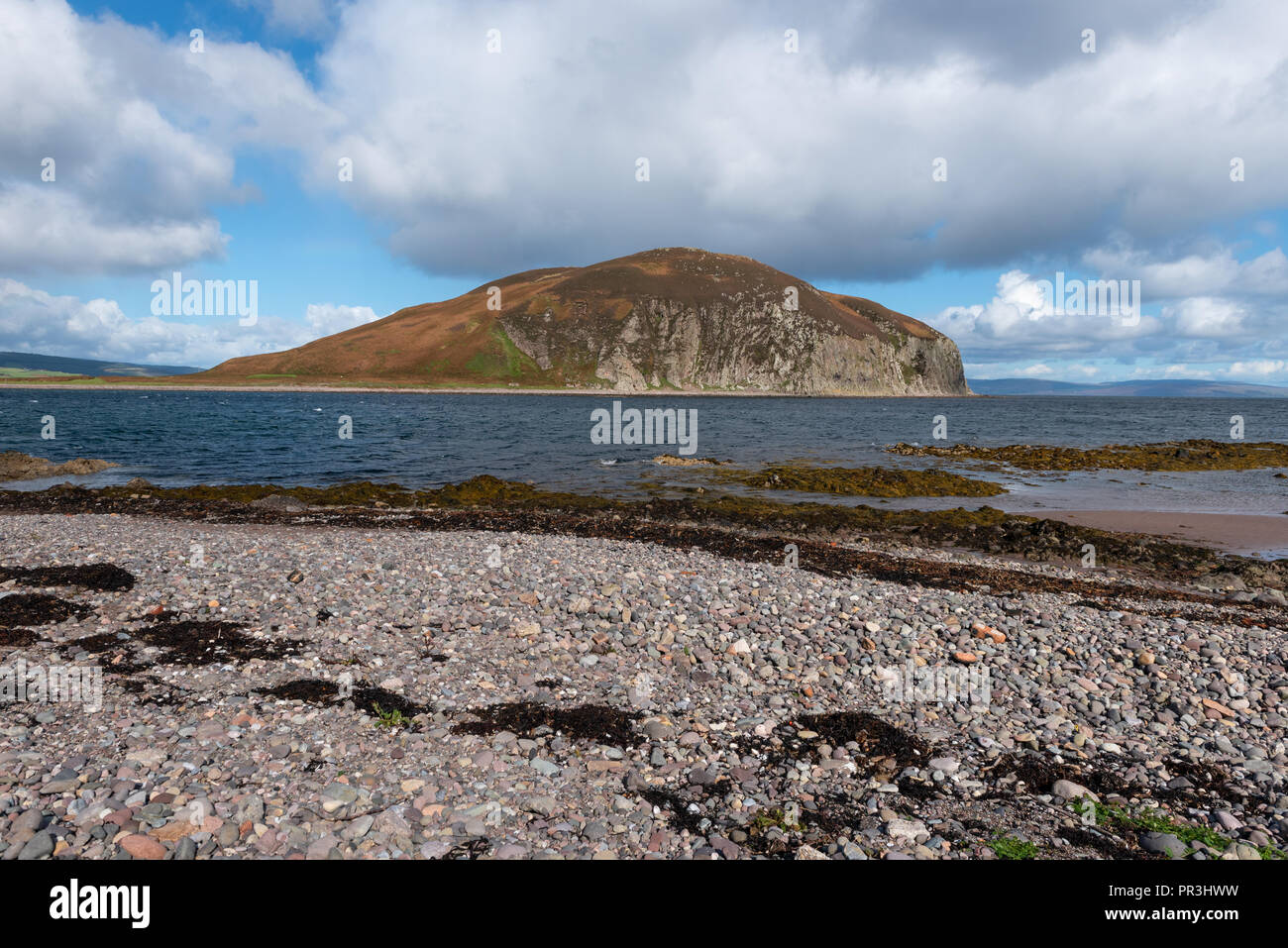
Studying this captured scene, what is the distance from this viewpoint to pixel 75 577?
46.7 ft

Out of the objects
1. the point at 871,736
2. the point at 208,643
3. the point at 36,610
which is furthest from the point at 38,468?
the point at 871,736

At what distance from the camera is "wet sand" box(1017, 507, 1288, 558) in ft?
73.9

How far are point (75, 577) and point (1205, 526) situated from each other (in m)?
36.6

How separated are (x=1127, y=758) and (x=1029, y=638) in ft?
12.9

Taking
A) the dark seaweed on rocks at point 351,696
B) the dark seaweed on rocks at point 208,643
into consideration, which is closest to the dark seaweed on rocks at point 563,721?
the dark seaweed on rocks at point 351,696

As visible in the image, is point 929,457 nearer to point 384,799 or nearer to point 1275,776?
point 1275,776

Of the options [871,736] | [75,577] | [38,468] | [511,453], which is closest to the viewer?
[871,736]

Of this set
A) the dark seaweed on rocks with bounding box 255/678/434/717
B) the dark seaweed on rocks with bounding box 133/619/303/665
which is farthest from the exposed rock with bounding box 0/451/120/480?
the dark seaweed on rocks with bounding box 255/678/434/717

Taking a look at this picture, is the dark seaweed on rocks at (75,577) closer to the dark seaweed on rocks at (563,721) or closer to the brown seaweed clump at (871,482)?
the dark seaweed on rocks at (563,721)

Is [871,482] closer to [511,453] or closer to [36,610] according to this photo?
[511,453]

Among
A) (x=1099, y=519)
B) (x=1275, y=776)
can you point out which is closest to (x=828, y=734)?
(x=1275, y=776)

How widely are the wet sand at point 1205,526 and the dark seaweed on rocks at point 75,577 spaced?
31270 millimetres

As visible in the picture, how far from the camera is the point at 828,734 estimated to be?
8.85m

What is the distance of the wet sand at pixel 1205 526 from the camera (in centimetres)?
2253
